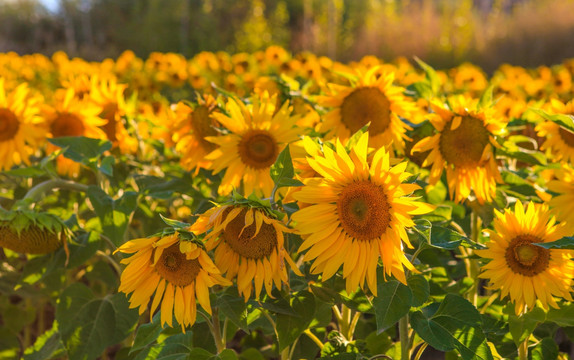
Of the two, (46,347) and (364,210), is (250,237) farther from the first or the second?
(46,347)

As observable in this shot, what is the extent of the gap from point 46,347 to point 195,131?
2.67 feet

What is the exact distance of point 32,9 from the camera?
1969cm

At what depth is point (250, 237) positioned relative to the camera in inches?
52.4

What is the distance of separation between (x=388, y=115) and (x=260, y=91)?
0.49 m

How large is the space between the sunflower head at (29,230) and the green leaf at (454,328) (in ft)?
3.14

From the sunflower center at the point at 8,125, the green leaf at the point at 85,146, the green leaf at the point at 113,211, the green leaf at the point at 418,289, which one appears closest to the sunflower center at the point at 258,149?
the green leaf at the point at 113,211

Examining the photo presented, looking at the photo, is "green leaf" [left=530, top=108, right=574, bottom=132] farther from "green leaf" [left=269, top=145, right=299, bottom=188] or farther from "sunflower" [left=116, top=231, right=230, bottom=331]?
"sunflower" [left=116, top=231, right=230, bottom=331]

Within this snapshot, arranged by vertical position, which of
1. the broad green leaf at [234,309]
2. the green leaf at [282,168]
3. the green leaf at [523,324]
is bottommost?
the green leaf at [523,324]

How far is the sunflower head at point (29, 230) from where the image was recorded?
164 cm

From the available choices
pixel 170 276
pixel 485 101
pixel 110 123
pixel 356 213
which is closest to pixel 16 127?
pixel 110 123

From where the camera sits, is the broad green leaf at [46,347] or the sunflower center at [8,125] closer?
the broad green leaf at [46,347]

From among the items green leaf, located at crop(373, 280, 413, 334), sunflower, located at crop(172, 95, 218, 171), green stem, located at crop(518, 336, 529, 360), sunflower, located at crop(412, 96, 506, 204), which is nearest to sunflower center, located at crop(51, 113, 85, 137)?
sunflower, located at crop(172, 95, 218, 171)

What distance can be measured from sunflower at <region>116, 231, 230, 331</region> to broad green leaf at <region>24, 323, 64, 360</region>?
73cm

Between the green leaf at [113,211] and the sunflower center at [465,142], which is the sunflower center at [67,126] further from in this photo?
the sunflower center at [465,142]
